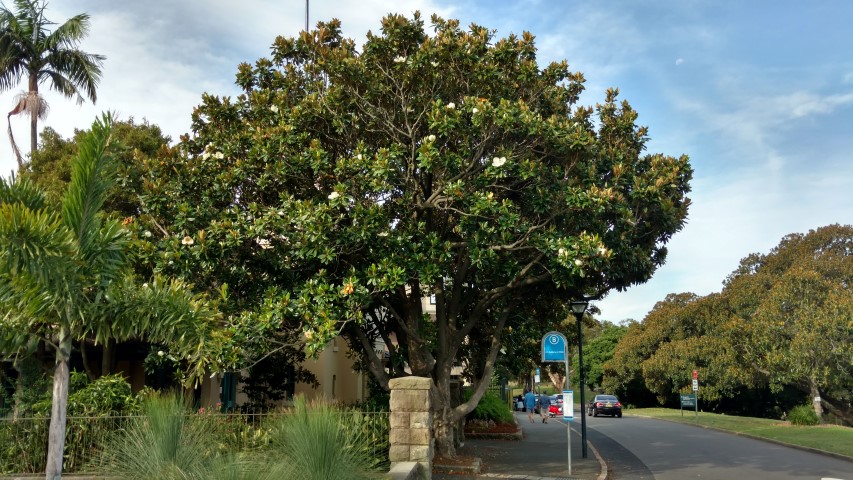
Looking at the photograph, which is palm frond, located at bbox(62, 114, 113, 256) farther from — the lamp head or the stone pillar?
the lamp head

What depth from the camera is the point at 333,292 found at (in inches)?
451

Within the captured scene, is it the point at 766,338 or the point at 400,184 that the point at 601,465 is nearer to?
the point at 400,184

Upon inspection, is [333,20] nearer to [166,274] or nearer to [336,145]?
[336,145]

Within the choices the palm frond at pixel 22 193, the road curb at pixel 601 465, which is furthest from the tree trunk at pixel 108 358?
the road curb at pixel 601 465

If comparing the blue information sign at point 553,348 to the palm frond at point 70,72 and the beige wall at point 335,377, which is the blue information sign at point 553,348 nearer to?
the beige wall at point 335,377

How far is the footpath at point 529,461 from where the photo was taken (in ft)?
47.6

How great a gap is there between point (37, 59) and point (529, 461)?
19.3m

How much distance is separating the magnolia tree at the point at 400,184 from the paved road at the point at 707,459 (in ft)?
16.0

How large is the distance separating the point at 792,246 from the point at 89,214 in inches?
1773

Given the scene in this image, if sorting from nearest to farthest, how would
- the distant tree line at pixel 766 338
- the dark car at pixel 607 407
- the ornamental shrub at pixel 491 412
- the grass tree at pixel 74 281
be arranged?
the grass tree at pixel 74 281, the ornamental shrub at pixel 491 412, the distant tree line at pixel 766 338, the dark car at pixel 607 407

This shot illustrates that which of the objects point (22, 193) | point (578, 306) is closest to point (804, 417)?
point (578, 306)

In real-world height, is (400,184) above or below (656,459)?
above

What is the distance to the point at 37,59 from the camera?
71.3ft

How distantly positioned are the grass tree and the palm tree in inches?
618
